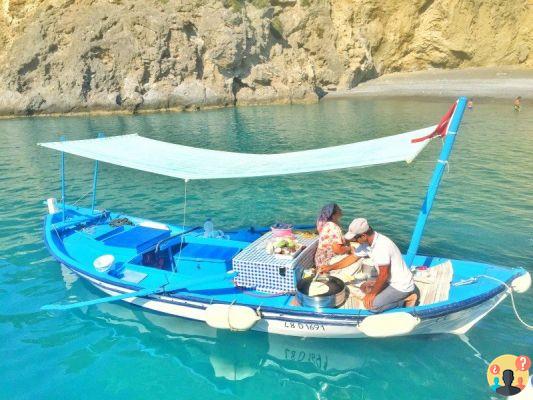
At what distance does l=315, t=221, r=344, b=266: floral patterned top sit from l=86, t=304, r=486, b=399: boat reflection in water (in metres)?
1.68

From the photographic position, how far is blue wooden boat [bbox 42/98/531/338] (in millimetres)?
7539

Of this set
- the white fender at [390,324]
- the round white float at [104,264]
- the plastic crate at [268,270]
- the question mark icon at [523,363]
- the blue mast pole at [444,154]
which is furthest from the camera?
the round white float at [104,264]

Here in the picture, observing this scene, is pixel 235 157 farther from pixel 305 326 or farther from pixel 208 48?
pixel 208 48

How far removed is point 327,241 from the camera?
8.82 m

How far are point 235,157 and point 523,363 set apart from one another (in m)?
7.31

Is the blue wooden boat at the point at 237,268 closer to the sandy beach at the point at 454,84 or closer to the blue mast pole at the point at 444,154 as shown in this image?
the blue mast pole at the point at 444,154

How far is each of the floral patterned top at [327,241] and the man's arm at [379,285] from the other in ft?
4.70

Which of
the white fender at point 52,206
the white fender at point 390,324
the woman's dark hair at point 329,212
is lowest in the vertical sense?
the white fender at point 390,324

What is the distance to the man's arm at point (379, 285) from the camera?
727 centimetres

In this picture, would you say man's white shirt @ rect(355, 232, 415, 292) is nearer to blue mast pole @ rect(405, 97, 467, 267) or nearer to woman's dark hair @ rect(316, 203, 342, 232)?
blue mast pole @ rect(405, 97, 467, 267)

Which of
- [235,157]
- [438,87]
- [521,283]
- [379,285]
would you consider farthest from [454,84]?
[379,285]

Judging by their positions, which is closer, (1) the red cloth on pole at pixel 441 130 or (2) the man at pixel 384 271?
(2) the man at pixel 384 271

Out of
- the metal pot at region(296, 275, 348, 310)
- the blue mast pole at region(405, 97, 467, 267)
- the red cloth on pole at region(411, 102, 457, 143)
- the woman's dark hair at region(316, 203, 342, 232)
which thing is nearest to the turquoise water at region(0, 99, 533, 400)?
the metal pot at region(296, 275, 348, 310)

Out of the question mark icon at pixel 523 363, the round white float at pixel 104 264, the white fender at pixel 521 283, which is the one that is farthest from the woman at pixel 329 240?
the round white float at pixel 104 264
